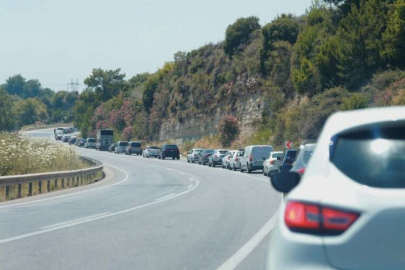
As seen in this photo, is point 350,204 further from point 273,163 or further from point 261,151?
point 261,151

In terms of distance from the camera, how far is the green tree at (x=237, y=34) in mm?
82812

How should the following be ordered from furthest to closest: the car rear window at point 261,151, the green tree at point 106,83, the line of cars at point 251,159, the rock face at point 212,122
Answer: the green tree at point 106,83, the rock face at point 212,122, the car rear window at point 261,151, the line of cars at point 251,159

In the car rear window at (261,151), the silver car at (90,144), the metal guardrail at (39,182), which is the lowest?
the silver car at (90,144)

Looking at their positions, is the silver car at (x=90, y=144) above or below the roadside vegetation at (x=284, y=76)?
below

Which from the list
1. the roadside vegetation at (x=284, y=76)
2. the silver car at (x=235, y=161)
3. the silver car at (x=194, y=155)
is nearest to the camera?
the roadside vegetation at (x=284, y=76)

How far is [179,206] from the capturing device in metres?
19.2

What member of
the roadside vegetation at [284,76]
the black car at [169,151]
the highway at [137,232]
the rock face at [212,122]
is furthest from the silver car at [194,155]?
the highway at [137,232]

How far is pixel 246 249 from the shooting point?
36.5ft

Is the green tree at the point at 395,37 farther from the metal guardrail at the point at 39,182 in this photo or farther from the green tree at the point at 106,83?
the green tree at the point at 106,83

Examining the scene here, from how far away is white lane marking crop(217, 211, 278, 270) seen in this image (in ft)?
31.6

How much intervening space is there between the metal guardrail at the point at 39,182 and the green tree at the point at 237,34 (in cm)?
5055

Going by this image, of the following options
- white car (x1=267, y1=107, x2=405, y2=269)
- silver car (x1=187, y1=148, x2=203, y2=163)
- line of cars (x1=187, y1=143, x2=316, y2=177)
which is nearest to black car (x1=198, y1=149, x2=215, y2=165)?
line of cars (x1=187, y1=143, x2=316, y2=177)

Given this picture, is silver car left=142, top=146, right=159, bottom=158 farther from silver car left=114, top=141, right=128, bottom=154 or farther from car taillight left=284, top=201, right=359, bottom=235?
car taillight left=284, top=201, right=359, bottom=235

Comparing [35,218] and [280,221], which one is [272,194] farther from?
[280,221]
